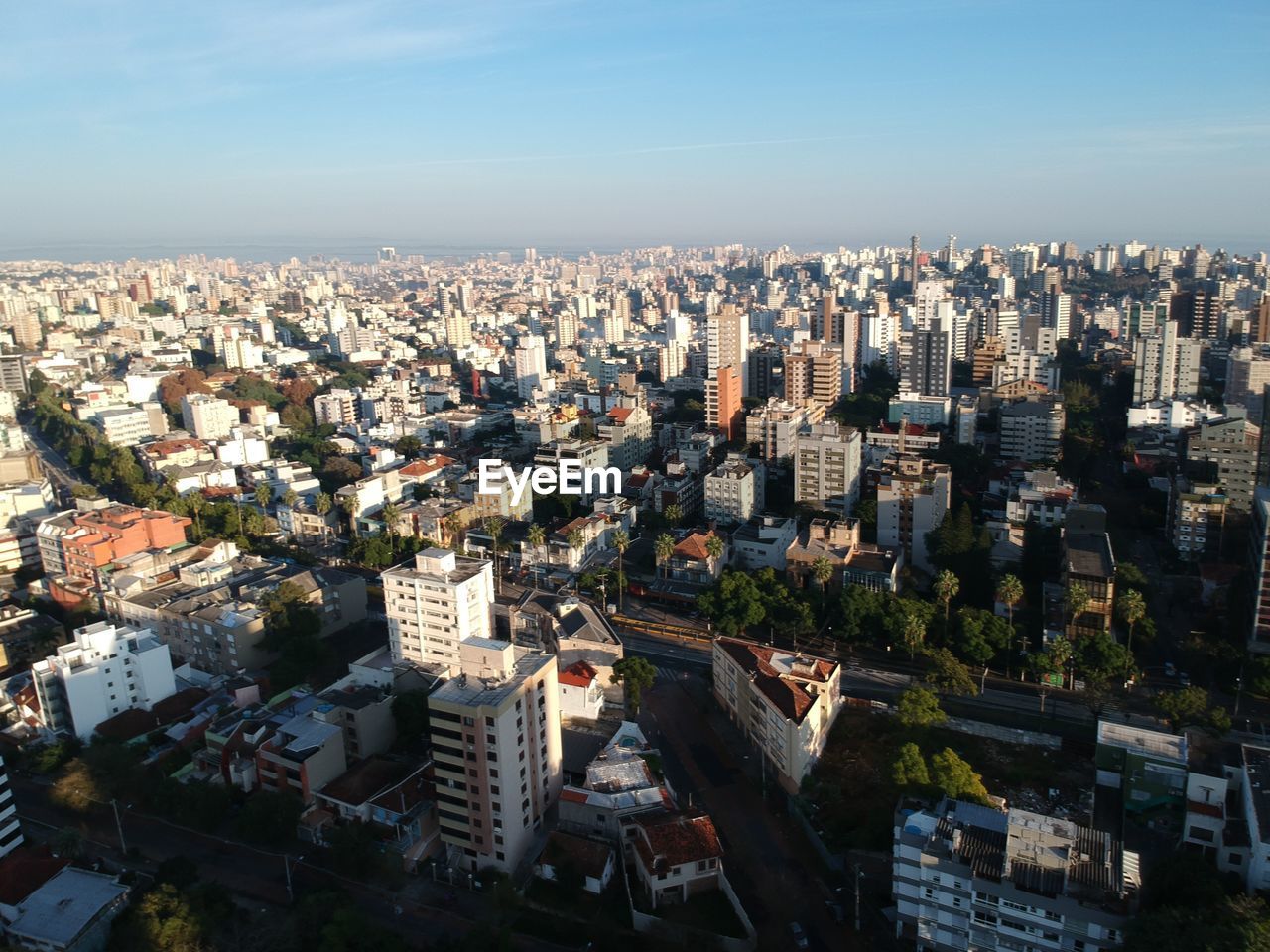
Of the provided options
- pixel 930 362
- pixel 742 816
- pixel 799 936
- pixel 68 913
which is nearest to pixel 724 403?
pixel 930 362

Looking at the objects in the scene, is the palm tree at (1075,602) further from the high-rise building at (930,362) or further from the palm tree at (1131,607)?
the high-rise building at (930,362)

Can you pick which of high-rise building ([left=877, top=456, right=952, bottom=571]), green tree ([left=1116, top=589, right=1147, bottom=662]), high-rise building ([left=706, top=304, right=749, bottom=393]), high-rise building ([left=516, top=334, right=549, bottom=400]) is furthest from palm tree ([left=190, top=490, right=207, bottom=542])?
high-rise building ([left=516, top=334, right=549, bottom=400])

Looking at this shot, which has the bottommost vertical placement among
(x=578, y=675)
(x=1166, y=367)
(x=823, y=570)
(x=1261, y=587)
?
(x=578, y=675)

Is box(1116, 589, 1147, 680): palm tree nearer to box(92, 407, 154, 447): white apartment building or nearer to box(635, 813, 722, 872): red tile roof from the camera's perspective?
box(635, 813, 722, 872): red tile roof

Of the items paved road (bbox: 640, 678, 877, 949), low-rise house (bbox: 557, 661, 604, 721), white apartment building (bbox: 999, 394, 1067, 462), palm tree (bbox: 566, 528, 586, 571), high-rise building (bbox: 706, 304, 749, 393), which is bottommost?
paved road (bbox: 640, 678, 877, 949)

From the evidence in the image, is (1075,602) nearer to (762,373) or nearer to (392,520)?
→ (392,520)

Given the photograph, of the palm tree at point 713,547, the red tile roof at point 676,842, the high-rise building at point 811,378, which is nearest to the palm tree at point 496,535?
the palm tree at point 713,547
